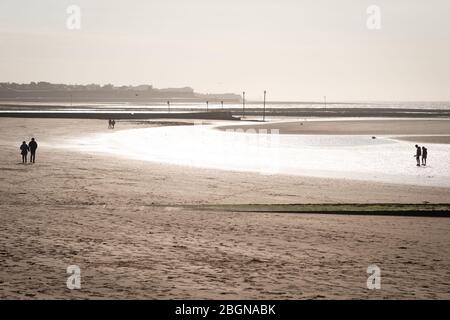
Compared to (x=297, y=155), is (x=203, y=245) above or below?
above

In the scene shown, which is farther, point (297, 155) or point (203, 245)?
point (297, 155)

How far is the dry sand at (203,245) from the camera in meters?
10.8

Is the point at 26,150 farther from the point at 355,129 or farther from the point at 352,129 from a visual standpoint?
the point at 355,129

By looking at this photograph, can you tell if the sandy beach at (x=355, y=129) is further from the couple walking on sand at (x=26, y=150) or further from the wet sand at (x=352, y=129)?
the couple walking on sand at (x=26, y=150)

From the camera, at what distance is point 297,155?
4509 cm

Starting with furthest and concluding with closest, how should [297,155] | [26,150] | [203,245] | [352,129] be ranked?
[352,129] < [297,155] < [26,150] < [203,245]

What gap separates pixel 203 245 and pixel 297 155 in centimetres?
3149

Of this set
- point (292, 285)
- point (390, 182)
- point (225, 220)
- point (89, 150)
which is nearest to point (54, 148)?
point (89, 150)

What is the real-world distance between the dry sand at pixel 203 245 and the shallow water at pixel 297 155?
8075 mm

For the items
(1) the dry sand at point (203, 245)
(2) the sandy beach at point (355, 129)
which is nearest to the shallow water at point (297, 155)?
(1) the dry sand at point (203, 245)

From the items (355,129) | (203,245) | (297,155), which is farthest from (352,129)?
(203,245)

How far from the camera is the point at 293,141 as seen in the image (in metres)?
60.6

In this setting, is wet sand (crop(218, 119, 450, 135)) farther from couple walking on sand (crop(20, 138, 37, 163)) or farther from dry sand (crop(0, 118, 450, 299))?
dry sand (crop(0, 118, 450, 299))

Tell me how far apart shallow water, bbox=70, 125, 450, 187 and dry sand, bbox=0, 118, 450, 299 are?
8.07 meters
